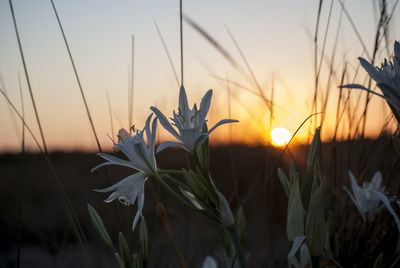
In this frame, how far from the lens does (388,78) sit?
0.59 meters

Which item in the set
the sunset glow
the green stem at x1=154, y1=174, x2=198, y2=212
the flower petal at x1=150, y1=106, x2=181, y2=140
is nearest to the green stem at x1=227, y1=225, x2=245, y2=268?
the green stem at x1=154, y1=174, x2=198, y2=212

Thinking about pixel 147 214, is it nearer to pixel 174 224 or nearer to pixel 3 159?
pixel 174 224

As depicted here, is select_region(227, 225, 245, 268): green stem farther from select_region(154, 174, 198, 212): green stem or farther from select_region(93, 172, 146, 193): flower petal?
select_region(93, 172, 146, 193): flower petal

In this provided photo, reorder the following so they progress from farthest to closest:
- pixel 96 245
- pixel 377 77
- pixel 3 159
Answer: pixel 3 159
pixel 96 245
pixel 377 77

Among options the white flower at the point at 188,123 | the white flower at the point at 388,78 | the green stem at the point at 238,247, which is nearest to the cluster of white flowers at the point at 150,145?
the white flower at the point at 188,123

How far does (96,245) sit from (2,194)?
6.61ft

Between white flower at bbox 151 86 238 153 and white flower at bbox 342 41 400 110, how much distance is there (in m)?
0.23

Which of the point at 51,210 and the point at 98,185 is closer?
the point at 51,210

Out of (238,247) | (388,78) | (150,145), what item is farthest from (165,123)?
(388,78)

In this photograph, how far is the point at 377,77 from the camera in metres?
0.59

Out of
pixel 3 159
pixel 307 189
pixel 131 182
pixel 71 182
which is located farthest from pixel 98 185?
pixel 131 182

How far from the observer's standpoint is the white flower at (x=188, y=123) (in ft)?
1.99

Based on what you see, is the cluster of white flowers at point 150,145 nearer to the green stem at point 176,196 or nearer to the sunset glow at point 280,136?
the green stem at point 176,196

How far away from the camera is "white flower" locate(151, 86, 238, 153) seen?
607mm
